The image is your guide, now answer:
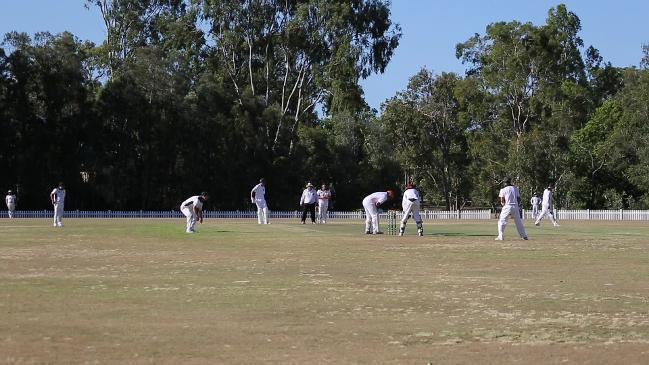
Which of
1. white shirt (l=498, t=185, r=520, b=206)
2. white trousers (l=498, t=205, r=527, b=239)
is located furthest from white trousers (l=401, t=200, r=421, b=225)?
white trousers (l=498, t=205, r=527, b=239)

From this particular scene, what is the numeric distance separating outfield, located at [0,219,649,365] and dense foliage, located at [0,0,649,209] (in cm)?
4631

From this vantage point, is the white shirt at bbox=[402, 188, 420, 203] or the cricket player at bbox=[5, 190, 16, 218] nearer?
the white shirt at bbox=[402, 188, 420, 203]

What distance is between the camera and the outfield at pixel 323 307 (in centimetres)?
927

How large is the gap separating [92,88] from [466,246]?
52.8m

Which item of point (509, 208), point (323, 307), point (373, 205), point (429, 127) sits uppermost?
point (429, 127)

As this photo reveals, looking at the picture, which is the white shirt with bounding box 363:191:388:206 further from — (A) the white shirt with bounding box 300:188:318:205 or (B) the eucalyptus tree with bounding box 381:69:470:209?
(B) the eucalyptus tree with bounding box 381:69:470:209

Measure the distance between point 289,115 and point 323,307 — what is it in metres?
67.8

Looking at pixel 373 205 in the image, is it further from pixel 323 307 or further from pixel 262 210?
pixel 323 307

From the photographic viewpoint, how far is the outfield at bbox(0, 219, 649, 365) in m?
9.27

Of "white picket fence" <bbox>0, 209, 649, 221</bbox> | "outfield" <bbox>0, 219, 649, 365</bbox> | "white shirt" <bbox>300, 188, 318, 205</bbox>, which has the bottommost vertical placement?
"outfield" <bbox>0, 219, 649, 365</bbox>

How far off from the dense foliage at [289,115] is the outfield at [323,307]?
4631cm

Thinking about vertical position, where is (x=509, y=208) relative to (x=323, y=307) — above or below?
above

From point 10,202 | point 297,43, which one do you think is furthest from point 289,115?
point 10,202

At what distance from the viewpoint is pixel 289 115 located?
7994cm
